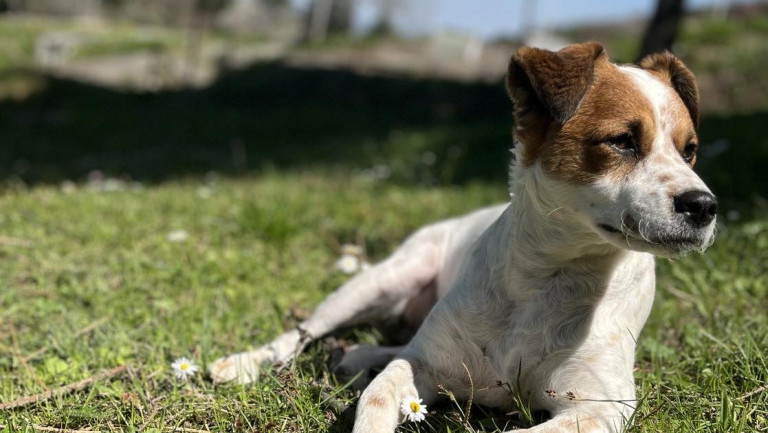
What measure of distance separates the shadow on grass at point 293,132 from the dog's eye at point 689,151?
3339 mm

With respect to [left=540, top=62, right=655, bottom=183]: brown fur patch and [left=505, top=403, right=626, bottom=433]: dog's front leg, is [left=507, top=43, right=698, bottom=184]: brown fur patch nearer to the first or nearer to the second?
[left=540, top=62, right=655, bottom=183]: brown fur patch

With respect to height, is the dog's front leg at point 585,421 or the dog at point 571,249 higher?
the dog at point 571,249

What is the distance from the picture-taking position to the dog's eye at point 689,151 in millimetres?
2588

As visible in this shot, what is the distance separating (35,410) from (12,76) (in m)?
14.4

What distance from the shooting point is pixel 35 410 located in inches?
105

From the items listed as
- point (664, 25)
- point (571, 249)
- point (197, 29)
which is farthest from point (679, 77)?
point (197, 29)

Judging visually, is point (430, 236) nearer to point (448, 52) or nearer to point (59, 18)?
point (448, 52)

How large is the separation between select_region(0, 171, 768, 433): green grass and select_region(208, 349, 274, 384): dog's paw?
0.07 m

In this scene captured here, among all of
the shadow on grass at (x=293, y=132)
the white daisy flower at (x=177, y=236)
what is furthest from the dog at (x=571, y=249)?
the shadow on grass at (x=293, y=132)

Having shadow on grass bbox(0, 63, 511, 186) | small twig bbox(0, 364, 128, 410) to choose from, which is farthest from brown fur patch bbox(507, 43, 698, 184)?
shadow on grass bbox(0, 63, 511, 186)

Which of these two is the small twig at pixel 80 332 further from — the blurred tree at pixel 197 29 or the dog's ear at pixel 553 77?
the blurred tree at pixel 197 29

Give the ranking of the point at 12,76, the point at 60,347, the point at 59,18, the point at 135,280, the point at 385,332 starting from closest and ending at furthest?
the point at 60,347
the point at 385,332
the point at 135,280
the point at 12,76
the point at 59,18

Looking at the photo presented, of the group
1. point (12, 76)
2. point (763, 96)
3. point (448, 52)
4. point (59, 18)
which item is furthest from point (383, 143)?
point (59, 18)

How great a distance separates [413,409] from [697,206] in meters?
1.13
